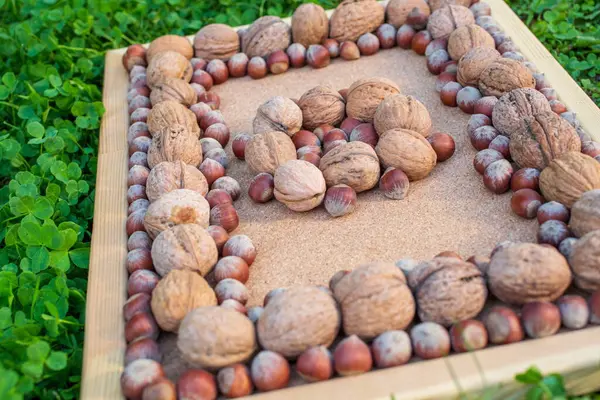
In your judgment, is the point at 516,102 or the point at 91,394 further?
the point at 516,102

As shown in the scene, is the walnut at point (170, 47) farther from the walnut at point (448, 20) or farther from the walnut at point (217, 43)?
the walnut at point (448, 20)

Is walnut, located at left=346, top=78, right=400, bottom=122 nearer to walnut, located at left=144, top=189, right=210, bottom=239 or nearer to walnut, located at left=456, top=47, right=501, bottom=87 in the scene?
walnut, located at left=456, top=47, right=501, bottom=87

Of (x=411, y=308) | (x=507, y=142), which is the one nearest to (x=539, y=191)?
(x=507, y=142)

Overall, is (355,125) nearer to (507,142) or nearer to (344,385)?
(507,142)

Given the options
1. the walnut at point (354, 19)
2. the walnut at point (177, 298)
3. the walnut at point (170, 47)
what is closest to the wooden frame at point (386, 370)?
the walnut at point (177, 298)

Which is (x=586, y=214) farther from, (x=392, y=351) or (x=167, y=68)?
(x=167, y=68)

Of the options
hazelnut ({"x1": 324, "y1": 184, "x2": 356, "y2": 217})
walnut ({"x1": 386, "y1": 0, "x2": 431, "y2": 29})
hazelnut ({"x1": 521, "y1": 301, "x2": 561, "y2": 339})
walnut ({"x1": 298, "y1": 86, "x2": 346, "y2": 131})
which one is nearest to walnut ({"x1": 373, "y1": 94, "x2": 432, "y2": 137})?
walnut ({"x1": 298, "y1": 86, "x2": 346, "y2": 131})

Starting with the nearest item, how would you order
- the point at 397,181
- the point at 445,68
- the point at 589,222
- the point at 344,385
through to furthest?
the point at 344,385, the point at 589,222, the point at 397,181, the point at 445,68
